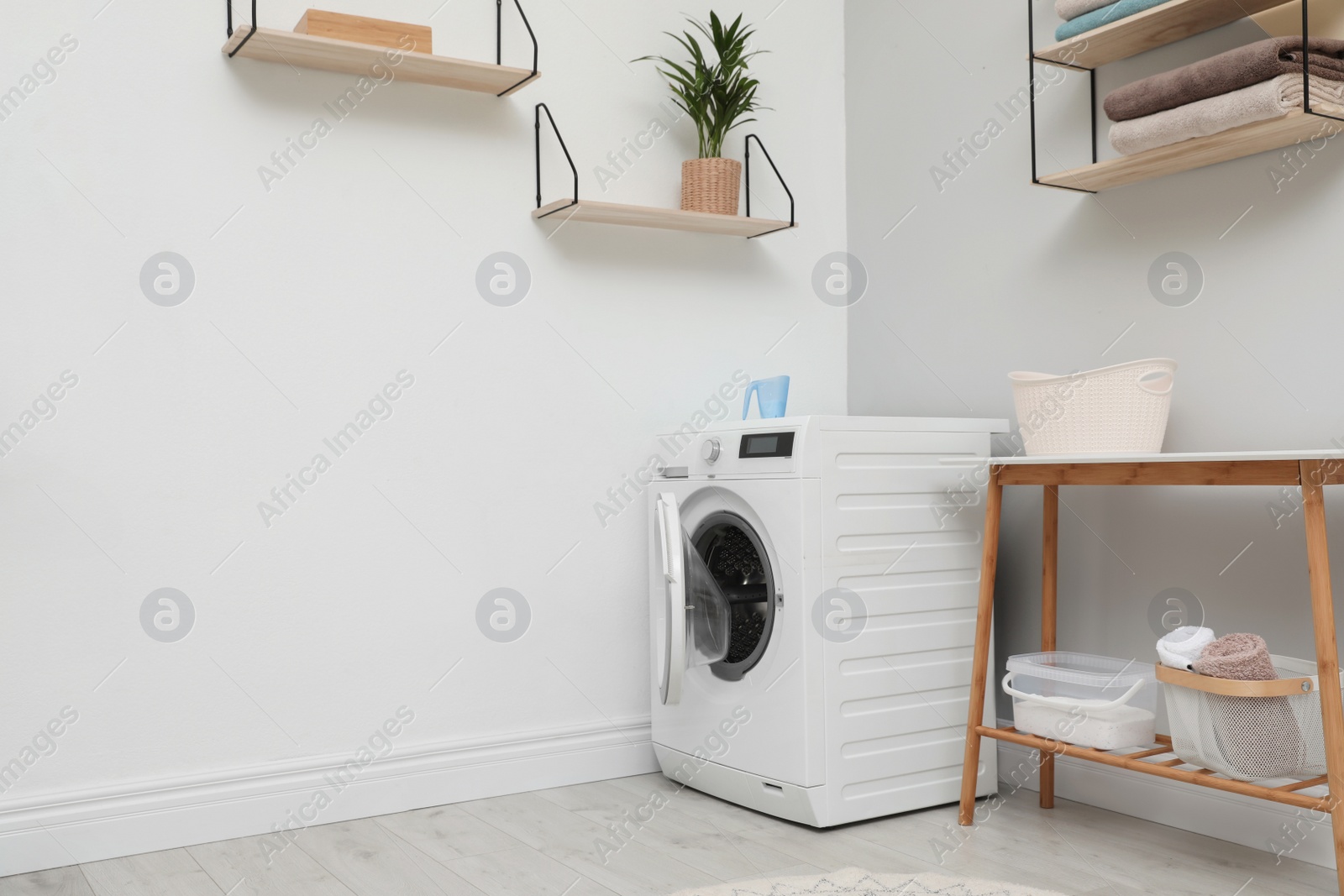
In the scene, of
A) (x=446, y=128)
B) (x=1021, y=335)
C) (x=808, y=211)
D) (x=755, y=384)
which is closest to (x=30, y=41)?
(x=446, y=128)

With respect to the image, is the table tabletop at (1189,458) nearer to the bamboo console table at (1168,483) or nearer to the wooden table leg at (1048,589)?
the bamboo console table at (1168,483)

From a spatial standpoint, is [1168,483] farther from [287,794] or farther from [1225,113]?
[287,794]

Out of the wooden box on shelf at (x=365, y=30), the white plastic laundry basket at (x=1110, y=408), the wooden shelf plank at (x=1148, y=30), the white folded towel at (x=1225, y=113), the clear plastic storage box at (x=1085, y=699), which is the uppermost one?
the wooden box on shelf at (x=365, y=30)

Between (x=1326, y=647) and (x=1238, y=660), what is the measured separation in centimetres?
13

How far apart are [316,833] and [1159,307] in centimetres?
215

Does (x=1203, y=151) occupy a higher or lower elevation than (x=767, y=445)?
higher

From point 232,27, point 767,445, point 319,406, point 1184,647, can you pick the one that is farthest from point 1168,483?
point 232,27

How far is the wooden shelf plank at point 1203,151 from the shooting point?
1979 millimetres

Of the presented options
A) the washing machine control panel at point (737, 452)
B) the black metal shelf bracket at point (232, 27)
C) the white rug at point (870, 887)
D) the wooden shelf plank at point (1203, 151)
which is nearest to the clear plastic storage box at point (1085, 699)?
the white rug at point (870, 887)

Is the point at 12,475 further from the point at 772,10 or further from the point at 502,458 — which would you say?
the point at 772,10

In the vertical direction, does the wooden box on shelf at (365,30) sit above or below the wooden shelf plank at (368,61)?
above

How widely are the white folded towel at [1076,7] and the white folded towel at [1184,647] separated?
4.19 ft

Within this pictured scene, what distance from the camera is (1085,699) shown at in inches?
86.1

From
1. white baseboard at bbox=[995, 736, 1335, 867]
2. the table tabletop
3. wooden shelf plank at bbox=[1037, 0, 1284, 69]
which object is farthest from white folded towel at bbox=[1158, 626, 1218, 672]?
wooden shelf plank at bbox=[1037, 0, 1284, 69]
